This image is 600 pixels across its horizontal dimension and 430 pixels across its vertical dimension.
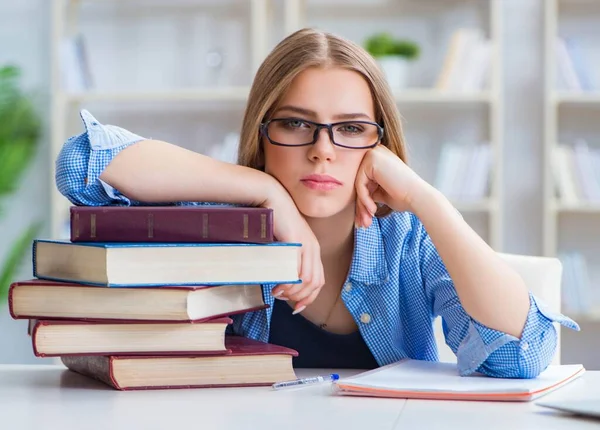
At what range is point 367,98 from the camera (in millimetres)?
1501

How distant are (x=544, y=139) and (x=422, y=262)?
2287mm

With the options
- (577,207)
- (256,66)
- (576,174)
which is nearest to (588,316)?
(577,207)

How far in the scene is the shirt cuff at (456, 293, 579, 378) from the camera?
1.25m

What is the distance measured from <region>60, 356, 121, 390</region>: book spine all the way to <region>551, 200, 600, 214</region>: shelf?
2502mm

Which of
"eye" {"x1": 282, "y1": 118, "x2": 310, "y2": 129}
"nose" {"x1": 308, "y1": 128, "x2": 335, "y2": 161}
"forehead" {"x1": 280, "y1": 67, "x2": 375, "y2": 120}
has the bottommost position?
"nose" {"x1": 308, "y1": 128, "x2": 335, "y2": 161}

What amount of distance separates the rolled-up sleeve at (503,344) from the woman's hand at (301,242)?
23 centimetres

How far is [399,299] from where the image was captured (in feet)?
5.08

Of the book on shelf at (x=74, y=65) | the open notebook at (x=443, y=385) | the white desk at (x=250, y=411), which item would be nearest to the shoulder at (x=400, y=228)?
the open notebook at (x=443, y=385)

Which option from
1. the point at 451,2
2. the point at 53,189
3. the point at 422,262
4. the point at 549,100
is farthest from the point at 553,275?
the point at 53,189

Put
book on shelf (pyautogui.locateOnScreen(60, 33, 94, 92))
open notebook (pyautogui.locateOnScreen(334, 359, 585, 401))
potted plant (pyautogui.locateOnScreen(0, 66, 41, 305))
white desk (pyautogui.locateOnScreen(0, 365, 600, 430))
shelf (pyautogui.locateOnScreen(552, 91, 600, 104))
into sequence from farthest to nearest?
1. potted plant (pyautogui.locateOnScreen(0, 66, 41, 305))
2. book on shelf (pyautogui.locateOnScreen(60, 33, 94, 92))
3. shelf (pyautogui.locateOnScreen(552, 91, 600, 104))
4. open notebook (pyautogui.locateOnScreen(334, 359, 585, 401))
5. white desk (pyautogui.locateOnScreen(0, 365, 600, 430))

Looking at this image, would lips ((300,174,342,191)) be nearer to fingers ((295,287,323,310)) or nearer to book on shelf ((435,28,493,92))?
fingers ((295,287,323,310))

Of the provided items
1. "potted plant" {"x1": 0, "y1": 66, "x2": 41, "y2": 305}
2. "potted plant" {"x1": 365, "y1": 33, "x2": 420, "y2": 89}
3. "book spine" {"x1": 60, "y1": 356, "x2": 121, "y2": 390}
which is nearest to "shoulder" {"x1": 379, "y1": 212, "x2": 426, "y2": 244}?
"book spine" {"x1": 60, "y1": 356, "x2": 121, "y2": 390}

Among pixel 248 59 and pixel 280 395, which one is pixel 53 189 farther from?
pixel 280 395

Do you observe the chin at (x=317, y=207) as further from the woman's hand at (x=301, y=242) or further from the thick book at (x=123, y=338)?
the thick book at (x=123, y=338)
